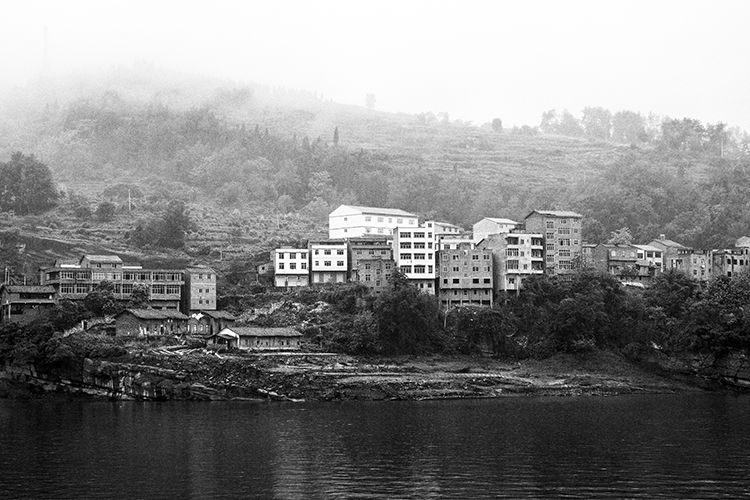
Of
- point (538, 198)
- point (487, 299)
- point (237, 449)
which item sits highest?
point (538, 198)

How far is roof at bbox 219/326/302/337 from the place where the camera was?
8550cm

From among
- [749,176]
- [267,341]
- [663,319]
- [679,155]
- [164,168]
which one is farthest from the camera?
[679,155]

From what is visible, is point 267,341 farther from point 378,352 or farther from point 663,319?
point 663,319

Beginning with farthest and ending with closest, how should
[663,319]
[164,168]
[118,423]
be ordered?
[164,168] → [663,319] → [118,423]

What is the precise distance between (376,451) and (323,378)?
26.9 meters

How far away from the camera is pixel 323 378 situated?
79500mm

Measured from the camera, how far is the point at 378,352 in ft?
286

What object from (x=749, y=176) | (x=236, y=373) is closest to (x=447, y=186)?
(x=749, y=176)

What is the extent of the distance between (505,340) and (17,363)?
39.2 meters

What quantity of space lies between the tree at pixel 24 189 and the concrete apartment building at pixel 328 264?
140 ft

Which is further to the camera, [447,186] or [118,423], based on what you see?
[447,186]

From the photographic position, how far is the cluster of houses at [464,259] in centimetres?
9731

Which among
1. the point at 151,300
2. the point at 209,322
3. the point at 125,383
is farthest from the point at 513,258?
the point at 125,383

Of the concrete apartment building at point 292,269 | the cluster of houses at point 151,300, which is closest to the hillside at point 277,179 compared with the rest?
the concrete apartment building at point 292,269
